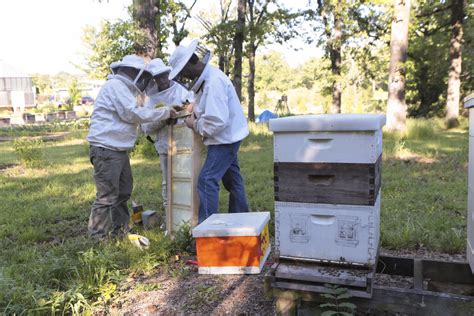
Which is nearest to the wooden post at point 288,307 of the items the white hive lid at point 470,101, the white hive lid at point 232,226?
the white hive lid at point 232,226

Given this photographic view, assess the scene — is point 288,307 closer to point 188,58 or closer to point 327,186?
point 327,186

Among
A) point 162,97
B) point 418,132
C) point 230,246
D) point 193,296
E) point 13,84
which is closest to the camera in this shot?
point 193,296

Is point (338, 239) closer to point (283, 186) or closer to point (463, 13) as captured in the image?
point (283, 186)

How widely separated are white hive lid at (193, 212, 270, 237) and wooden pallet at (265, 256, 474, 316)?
0.43 metres

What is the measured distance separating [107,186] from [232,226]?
1553mm

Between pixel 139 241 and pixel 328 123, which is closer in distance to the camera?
pixel 328 123

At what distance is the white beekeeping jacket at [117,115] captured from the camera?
12.1 ft

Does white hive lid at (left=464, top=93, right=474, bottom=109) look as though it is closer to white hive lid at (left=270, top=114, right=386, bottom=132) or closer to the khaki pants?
white hive lid at (left=270, top=114, right=386, bottom=132)

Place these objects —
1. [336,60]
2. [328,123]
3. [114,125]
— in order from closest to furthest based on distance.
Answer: [328,123]
[114,125]
[336,60]

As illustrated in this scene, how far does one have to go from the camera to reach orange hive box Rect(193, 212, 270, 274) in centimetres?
279

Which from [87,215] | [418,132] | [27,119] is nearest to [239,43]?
[418,132]

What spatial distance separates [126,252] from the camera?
336cm

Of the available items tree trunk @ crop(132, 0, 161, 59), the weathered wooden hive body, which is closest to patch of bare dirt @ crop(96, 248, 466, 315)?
the weathered wooden hive body

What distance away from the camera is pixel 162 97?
3.92 m
